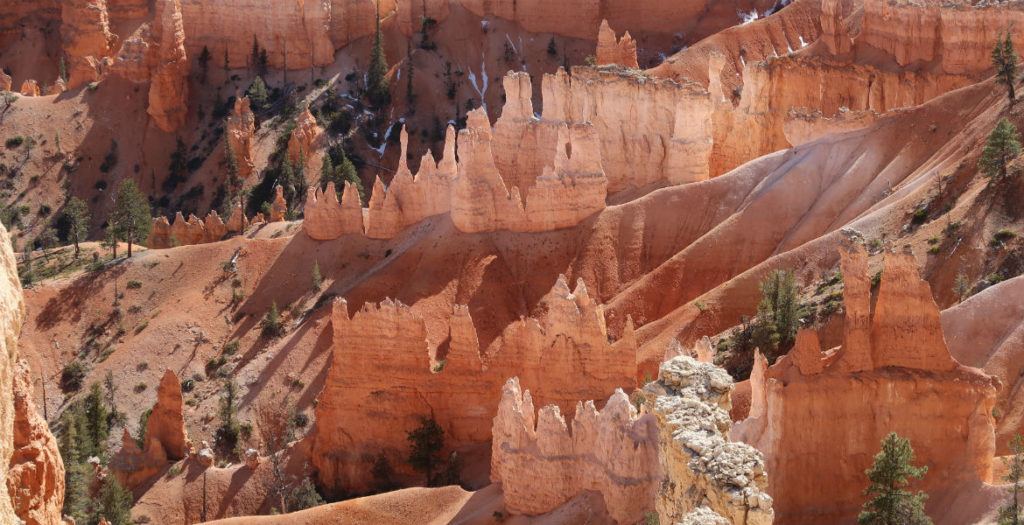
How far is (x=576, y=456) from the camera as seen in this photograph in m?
55.1

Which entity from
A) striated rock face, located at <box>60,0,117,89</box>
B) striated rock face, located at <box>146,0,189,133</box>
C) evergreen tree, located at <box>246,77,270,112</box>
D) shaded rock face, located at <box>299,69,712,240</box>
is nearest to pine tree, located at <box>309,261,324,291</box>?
shaded rock face, located at <box>299,69,712,240</box>

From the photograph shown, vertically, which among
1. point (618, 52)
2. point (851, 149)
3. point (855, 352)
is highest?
point (618, 52)

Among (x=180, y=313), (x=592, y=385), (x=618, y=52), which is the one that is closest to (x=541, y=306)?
(x=592, y=385)

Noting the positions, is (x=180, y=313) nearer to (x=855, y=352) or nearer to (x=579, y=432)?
(x=579, y=432)

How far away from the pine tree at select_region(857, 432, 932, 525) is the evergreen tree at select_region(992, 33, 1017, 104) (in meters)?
34.2

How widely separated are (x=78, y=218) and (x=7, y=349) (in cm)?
9020

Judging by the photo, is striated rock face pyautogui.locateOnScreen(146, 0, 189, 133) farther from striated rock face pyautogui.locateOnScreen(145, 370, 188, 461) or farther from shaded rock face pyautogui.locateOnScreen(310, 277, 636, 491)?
shaded rock face pyautogui.locateOnScreen(310, 277, 636, 491)

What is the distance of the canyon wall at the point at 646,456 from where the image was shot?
108ft

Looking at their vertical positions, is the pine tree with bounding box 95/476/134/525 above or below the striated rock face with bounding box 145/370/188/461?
below

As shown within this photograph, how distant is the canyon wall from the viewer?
33031 millimetres

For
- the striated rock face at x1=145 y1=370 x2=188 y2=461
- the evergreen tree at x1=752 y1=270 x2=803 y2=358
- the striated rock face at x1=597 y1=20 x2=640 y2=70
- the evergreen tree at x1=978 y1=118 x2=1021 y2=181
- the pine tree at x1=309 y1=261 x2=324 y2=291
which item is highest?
the striated rock face at x1=597 y1=20 x2=640 y2=70

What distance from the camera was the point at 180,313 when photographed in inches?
3629

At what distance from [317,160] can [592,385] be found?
6402 centimetres

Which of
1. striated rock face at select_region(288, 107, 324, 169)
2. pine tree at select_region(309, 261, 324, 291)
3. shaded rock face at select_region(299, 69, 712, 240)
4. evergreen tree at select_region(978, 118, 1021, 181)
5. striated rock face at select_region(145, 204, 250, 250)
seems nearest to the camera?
evergreen tree at select_region(978, 118, 1021, 181)
